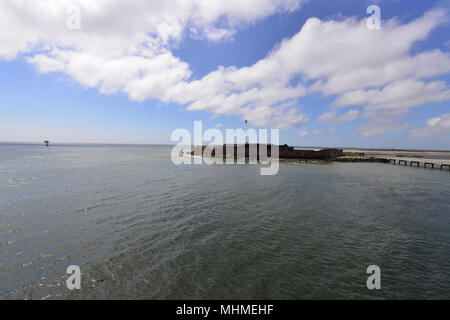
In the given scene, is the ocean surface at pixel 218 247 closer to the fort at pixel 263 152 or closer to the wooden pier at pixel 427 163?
the wooden pier at pixel 427 163

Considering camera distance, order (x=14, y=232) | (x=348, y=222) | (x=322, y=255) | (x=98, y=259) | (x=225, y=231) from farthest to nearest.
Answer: (x=348, y=222) < (x=225, y=231) < (x=14, y=232) < (x=322, y=255) < (x=98, y=259)

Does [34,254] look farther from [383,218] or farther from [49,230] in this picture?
[383,218]

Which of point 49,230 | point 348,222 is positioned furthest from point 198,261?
point 348,222

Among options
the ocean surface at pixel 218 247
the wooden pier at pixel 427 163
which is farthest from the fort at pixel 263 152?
the ocean surface at pixel 218 247

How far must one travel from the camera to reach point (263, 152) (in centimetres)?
8956

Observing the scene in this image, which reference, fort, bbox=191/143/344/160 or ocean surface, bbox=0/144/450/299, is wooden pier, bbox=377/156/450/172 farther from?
ocean surface, bbox=0/144/450/299

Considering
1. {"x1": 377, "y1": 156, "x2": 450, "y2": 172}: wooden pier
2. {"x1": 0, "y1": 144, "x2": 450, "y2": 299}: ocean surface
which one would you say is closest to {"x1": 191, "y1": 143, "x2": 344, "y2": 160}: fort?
{"x1": 377, "y1": 156, "x2": 450, "y2": 172}: wooden pier

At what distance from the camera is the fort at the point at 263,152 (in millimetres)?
80062

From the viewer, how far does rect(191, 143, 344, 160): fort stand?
263ft

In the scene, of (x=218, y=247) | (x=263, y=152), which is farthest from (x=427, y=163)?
(x=218, y=247)

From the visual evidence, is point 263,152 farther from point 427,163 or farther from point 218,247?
point 218,247

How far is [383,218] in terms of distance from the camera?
1678 cm
